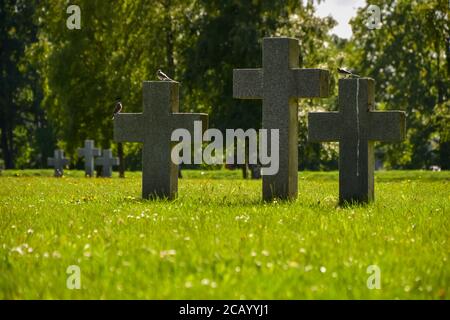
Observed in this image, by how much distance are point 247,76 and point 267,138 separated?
1049 millimetres

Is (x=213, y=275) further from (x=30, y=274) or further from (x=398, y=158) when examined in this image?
(x=398, y=158)

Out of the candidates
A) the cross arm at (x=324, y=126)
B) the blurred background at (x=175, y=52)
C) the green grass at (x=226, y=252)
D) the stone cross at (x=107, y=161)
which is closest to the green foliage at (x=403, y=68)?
the blurred background at (x=175, y=52)

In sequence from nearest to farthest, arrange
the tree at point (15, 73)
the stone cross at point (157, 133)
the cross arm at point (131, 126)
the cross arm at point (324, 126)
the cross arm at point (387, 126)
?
1. the cross arm at point (387, 126)
2. the cross arm at point (324, 126)
3. the stone cross at point (157, 133)
4. the cross arm at point (131, 126)
5. the tree at point (15, 73)

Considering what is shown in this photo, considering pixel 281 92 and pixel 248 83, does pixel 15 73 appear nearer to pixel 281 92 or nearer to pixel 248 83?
pixel 248 83

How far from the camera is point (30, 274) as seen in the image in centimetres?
693

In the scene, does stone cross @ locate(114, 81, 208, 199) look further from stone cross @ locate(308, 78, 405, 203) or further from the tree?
the tree

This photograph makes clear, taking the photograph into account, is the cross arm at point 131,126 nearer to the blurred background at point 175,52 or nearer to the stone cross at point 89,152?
the blurred background at point 175,52

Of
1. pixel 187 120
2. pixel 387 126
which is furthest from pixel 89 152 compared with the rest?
pixel 387 126

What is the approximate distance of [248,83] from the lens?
13836 mm

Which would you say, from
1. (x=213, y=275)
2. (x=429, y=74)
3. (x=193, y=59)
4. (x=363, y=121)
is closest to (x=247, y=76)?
(x=363, y=121)

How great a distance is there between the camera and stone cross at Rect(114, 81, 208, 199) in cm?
1435

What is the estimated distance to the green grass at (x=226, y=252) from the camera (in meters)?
6.34

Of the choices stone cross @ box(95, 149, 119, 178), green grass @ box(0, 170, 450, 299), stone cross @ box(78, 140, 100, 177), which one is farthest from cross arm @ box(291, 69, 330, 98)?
stone cross @ box(78, 140, 100, 177)

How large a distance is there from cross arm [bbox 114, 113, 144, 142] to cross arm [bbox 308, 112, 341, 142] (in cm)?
292
